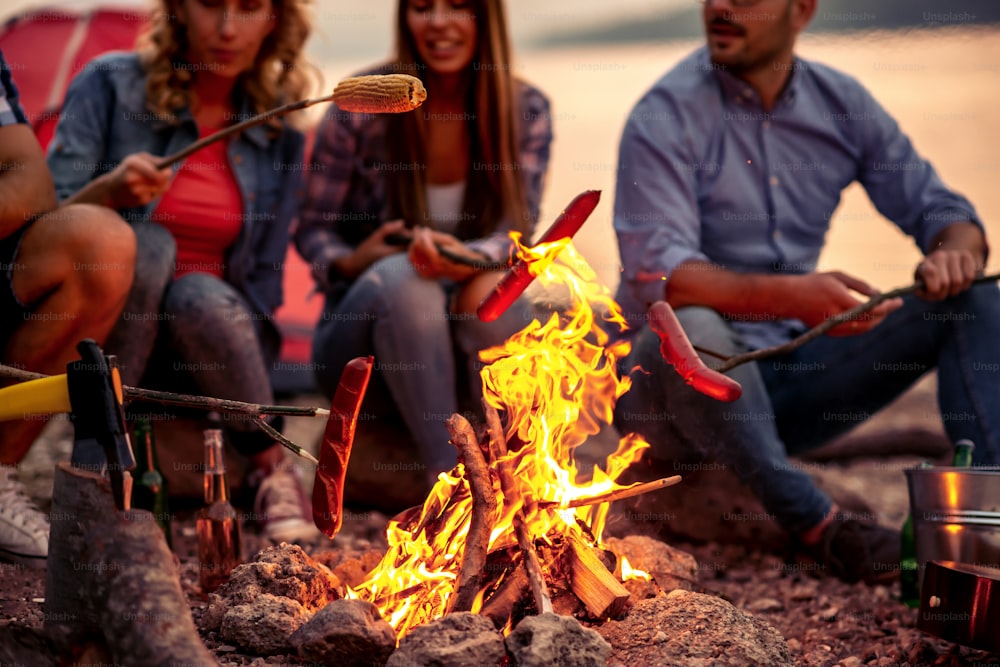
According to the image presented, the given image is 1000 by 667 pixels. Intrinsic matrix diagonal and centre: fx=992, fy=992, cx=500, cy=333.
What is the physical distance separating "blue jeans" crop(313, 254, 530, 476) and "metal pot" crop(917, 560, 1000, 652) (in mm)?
1401

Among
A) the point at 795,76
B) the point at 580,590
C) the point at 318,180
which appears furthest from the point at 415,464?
the point at 795,76

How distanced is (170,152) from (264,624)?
2.01 m

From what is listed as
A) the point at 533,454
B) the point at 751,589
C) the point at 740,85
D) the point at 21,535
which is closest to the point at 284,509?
the point at 21,535

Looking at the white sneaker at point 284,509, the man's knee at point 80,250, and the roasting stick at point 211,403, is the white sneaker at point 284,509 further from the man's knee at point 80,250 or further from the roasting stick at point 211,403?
the roasting stick at point 211,403

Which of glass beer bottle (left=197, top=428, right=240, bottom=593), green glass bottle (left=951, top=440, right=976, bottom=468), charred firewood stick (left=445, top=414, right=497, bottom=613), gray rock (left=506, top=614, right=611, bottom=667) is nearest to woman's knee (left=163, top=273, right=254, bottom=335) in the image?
glass beer bottle (left=197, top=428, right=240, bottom=593)

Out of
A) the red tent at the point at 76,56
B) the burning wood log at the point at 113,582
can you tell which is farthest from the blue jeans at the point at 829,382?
the red tent at the point at 76,56

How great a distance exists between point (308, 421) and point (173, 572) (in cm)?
400

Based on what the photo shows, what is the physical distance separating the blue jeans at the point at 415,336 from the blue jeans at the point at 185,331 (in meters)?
0.33

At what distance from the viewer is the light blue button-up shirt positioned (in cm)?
320

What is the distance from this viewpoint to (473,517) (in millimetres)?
2041

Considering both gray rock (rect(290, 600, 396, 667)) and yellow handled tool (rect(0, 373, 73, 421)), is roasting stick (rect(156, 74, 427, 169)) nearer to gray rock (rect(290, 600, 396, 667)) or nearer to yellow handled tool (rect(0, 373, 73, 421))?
yellow handled tool (rect(0, 373, 73, 421))

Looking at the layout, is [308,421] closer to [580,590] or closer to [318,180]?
[318,180]

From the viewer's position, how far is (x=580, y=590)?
205 cm

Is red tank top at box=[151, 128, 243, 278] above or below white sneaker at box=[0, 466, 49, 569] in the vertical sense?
above
